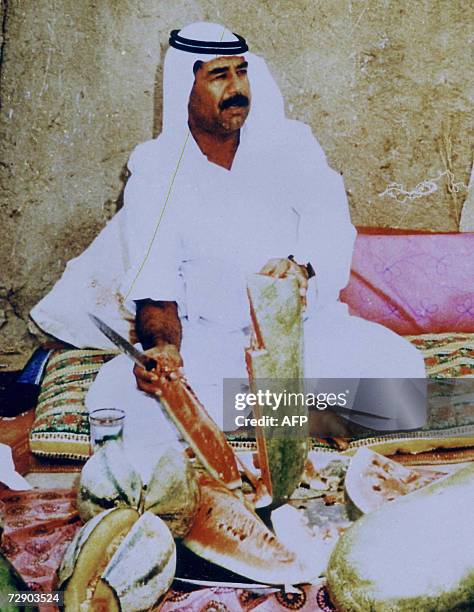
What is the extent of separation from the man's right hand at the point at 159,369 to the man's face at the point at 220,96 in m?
0.69

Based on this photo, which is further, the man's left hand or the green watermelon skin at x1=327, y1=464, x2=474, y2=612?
the man's left hand

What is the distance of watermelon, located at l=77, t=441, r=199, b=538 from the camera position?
2.34 m

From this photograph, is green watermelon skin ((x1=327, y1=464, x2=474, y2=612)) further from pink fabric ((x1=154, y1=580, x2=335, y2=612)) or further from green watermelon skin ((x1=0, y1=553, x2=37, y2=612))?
green watermelon skin ((x1=0, y1=553, x2=37, y2=612))

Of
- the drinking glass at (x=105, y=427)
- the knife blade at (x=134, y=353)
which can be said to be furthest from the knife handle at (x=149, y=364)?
the drinking glass at (x=105, y=427)

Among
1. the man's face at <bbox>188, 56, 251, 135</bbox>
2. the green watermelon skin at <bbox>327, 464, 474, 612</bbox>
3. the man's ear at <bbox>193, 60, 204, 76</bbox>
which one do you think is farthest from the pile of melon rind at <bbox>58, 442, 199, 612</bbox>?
the man's ear at <bbox>193, 60, 204, 76</bbox>

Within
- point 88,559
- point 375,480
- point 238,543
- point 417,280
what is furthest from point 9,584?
point 417,280

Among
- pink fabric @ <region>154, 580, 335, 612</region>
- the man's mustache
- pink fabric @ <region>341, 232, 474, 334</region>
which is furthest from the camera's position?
pink fabric @ <region>341, 232, 474, 334</region>

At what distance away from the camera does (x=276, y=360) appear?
243 centimetres

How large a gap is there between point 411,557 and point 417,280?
0.98 metres

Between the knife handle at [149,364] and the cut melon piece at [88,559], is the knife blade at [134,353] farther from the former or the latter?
the cut melon piece at [88,559]

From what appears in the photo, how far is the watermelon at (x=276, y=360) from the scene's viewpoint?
7.97ft

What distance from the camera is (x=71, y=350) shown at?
274 centimetres

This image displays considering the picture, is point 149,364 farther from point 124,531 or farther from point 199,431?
point 124,531

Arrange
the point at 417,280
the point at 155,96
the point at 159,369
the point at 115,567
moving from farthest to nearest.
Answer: the point at 417,280, the point at 155,96, the point at 159,369, the point at 115,567
